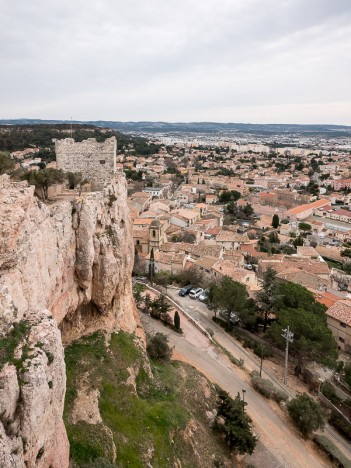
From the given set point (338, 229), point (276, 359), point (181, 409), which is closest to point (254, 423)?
point (181, 409)

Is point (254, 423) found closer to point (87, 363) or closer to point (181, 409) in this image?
point (181, 409)

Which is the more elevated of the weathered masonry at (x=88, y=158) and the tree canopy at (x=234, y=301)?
the weathered masonry at (x=88, y=158)

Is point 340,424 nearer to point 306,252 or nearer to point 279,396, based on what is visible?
point 279,396

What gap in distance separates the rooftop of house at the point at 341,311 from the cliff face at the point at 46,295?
849 inches

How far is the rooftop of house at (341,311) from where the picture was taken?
33.4 meters

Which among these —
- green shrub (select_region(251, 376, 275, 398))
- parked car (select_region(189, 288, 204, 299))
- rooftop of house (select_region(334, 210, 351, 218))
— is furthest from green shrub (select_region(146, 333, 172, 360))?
rooftop of house (select_region(334, 210, 351, 218))

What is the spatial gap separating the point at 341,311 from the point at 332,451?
14.5 meters

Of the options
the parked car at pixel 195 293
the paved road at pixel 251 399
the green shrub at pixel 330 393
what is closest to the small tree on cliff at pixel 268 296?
the paved road at pixel 251 399

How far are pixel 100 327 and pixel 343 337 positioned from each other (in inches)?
930

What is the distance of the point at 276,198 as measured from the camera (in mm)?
100562

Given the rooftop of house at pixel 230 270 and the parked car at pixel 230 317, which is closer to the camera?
the parked car at pixel 230 317

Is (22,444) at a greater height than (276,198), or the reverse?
(22,444)

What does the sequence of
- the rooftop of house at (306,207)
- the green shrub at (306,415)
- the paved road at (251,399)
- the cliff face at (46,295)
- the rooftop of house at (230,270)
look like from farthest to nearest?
the rooftop of house at (306,207)
the rooftop of house at (230,270)
the green shrub at (306,415)
the paved road at (251,399)
the cliff face at (46,295)

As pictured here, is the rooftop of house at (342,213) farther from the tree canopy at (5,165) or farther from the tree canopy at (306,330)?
the tree canopy at (5,165)
